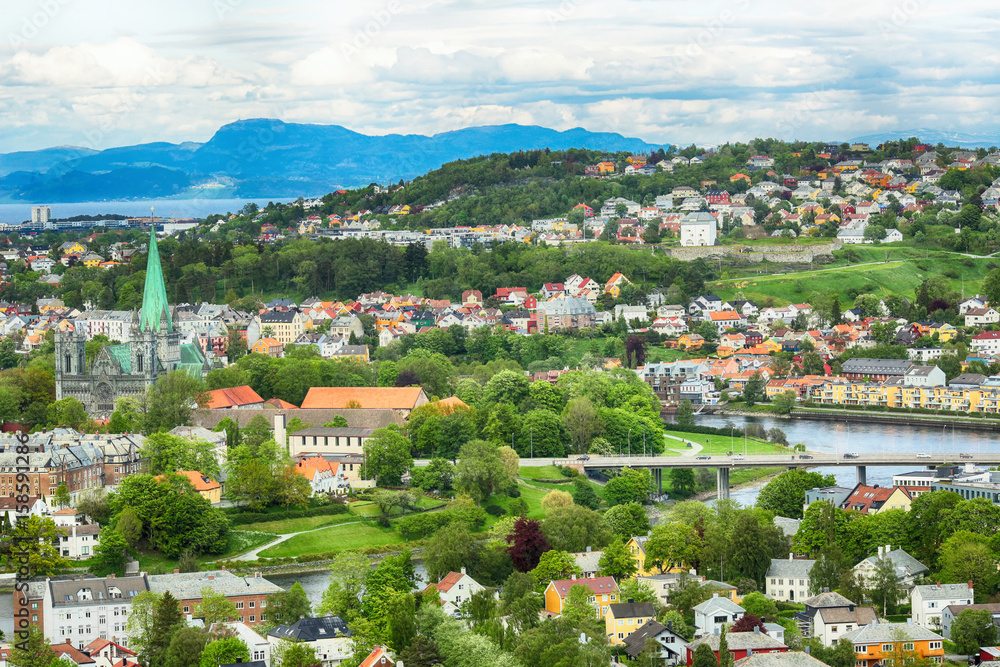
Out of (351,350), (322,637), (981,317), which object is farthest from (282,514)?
(981,317)

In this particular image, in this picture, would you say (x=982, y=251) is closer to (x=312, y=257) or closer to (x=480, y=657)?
(x=312, y=257)

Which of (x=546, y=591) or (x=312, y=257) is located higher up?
(x=312, y=257)

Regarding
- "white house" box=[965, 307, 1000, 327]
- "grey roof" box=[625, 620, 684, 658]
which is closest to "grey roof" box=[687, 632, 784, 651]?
"grey roof" box=[625, 620, 684, 658]

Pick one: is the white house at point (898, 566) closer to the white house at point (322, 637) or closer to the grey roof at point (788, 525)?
the grey roof at point (788, 525)

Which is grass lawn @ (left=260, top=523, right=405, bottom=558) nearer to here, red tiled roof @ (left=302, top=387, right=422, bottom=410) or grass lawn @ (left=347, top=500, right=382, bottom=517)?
grass lawn @ (left=347, top=500, right=382, bottom=517)

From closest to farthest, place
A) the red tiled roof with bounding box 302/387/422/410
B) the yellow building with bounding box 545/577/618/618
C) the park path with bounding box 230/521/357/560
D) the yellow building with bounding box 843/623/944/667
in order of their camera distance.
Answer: the yellow building with bounding box 843/623/944/667, the yellow building with bounding box 545/577/618/618, the park path with bounding box 230/521/357/560, the red tiled roof with bounding box 302/387/422/410

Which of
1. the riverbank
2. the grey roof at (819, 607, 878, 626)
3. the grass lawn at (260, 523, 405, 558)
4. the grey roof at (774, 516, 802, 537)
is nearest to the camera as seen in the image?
the grey roof at (819, 607, 878, 626)

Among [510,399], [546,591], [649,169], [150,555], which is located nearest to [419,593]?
[546,591]
